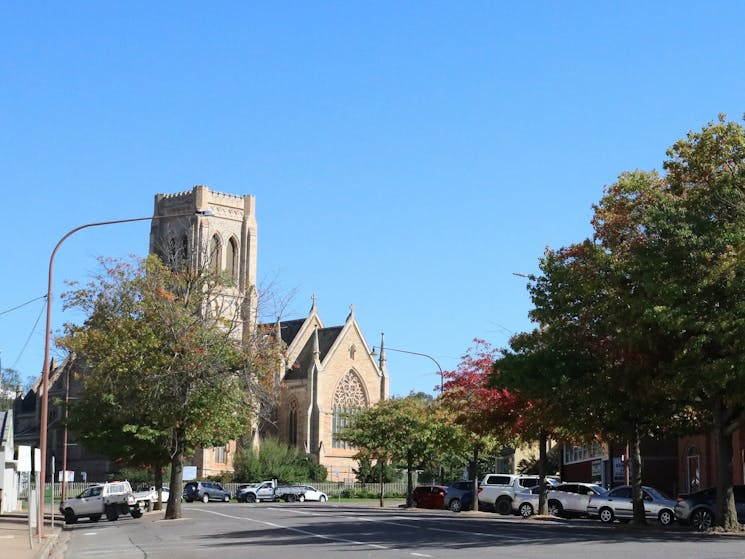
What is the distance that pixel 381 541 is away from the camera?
24625mm

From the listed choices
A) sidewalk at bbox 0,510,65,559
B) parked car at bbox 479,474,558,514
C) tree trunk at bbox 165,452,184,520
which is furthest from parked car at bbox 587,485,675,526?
sidewalk at bbox 0,510,65,559

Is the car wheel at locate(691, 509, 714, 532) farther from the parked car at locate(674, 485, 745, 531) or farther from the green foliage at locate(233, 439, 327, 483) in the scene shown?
the green foliage at locate(233, 439, 327, 483)

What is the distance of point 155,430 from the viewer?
42.5 meters

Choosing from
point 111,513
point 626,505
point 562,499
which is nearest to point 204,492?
point 111,513

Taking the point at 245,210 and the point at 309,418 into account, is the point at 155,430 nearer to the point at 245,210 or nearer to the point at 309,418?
the point at 309,418

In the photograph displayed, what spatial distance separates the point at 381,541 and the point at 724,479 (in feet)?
32.2

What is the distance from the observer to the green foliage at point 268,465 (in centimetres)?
8169

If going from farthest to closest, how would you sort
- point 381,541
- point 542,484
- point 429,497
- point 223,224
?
point 223,224
point 429,497
point 542,484
point 381,541

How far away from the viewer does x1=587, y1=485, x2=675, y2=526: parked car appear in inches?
1453

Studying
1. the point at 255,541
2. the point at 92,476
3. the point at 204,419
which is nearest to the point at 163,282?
the point at 204,419

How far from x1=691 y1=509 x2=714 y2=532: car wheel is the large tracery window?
6688 centimetres

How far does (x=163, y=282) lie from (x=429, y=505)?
70.1 feet

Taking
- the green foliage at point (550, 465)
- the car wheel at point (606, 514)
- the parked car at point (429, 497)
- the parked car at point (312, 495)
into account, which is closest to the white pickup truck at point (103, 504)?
the parked car at point (429, 497)

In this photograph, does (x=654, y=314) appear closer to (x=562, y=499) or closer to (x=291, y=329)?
(x=562, y=499)
